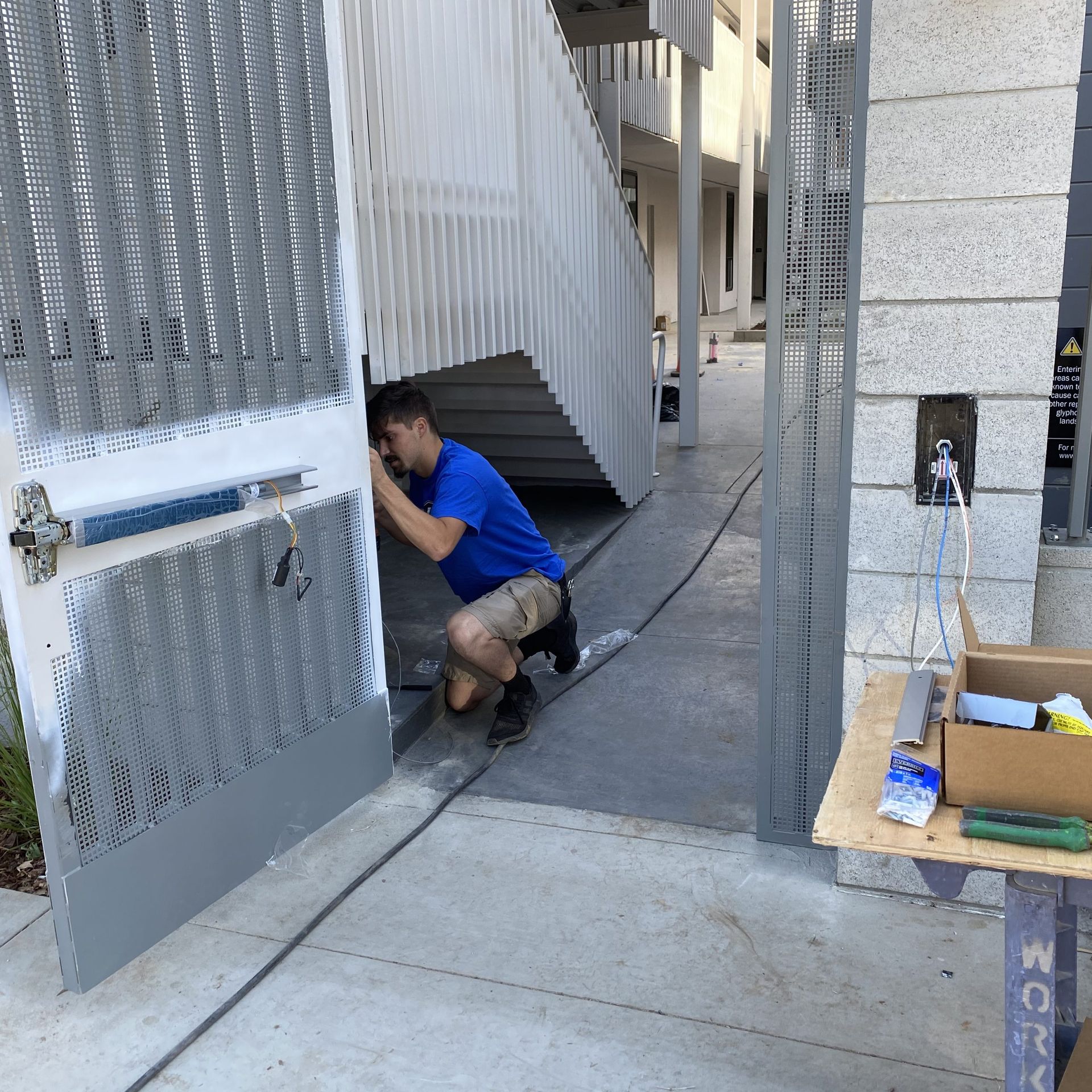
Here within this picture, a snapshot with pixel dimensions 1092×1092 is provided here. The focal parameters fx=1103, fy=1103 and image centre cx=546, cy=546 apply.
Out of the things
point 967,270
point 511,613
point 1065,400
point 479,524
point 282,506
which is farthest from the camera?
point 511,613

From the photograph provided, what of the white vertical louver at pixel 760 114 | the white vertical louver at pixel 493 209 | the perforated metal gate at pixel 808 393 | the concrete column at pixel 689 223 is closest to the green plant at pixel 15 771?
the white vertical louver at pixel 493 209

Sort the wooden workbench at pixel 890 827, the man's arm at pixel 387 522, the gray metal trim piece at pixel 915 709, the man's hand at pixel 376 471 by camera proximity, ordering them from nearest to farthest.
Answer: the wooden workbench at pixel 890 827, the gray metal trim piece at pixel 915 709, the man's hand at pixel 376 471, the man's arm at pixel 387 522

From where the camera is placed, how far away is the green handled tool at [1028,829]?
5.54ft

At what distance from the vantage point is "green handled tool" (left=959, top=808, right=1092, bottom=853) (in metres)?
1.69

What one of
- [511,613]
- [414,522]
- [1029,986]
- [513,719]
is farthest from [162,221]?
[1029,986]

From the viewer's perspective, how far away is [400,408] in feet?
13.6

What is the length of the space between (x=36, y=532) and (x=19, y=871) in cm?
147

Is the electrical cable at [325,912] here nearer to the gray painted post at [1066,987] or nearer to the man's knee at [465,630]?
the man's knee at [465,630]

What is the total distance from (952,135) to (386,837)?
2.60 metres

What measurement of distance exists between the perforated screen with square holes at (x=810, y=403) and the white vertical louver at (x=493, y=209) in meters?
1.81

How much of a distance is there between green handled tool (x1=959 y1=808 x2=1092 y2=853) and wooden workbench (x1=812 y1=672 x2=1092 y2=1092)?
0.01 meters

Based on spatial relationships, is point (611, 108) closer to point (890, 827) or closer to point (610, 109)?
point (610, 109)

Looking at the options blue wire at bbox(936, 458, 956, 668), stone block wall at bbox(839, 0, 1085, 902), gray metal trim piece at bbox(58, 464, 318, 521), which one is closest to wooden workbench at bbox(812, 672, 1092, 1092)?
blue wire at bbox(936, 458, 956, 668)

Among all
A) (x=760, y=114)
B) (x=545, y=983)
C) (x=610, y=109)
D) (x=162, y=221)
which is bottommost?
(x=545, y=983)
